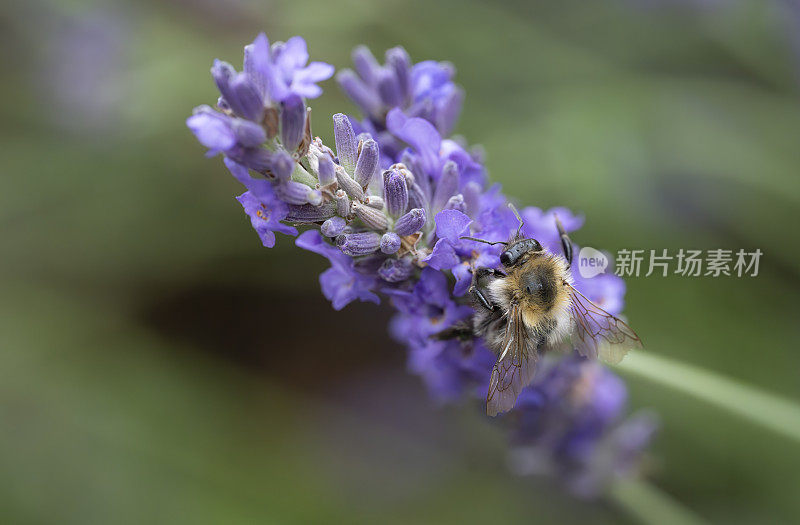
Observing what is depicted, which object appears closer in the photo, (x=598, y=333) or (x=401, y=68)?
(x=598, y=333)

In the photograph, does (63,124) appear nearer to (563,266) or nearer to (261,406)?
(261,406)

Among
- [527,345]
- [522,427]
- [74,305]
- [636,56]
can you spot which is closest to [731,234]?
[636,56]

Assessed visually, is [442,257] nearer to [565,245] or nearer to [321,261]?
[565,245]

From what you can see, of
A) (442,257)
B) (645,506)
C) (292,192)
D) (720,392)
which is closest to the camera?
(292,192)

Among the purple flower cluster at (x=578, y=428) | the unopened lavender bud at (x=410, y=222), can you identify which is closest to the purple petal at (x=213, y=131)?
the unopened lavender bud at (x=410, y=222)

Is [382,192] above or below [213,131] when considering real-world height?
above

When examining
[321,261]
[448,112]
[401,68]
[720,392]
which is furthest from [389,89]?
[321,261]

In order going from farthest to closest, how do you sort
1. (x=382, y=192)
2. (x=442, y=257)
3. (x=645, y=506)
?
(x=645, y=506)
(x=382, y=192)
(x=442, y=257)

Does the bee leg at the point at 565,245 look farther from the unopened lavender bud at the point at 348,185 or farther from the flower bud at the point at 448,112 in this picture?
the unopened lavender bud at the point at 348,185
